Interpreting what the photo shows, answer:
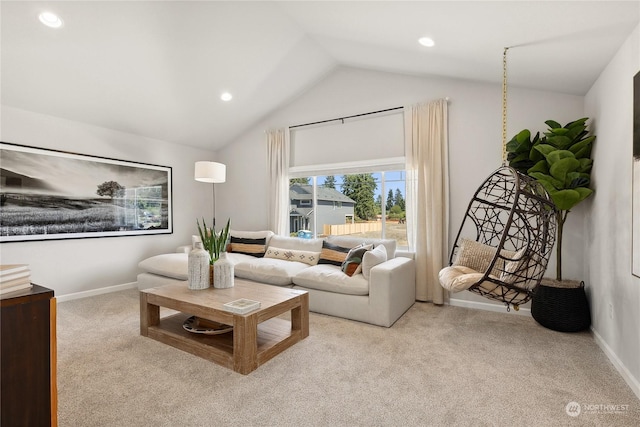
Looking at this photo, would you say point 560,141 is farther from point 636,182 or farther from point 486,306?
point 486,306

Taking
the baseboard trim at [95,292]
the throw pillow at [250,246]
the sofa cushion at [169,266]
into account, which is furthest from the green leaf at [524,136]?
the baseboard trim at [95,292]

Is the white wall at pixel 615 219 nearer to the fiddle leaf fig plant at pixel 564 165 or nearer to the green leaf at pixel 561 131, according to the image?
the fiddle leaf fig plant at pixel 564 165

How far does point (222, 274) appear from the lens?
113 inches

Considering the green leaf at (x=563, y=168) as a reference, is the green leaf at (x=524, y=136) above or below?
above

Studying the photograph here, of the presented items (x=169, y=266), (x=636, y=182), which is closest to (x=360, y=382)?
(x=636, y=182)

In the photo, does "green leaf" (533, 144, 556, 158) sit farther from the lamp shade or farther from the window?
the lamp shade

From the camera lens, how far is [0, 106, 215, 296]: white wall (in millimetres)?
3648

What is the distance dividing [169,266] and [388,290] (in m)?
2.81

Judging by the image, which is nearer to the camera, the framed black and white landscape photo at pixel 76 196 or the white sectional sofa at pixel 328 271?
the white sectional sofa at pixel 328 271

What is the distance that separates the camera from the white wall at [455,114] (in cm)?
334

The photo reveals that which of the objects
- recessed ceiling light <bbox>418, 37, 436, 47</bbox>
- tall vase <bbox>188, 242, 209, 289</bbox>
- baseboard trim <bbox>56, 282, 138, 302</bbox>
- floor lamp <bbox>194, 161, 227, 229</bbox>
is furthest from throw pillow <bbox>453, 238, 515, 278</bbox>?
baseboard trim <bbox>56, 282, 138, 302</bbox>

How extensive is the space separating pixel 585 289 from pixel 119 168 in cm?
577

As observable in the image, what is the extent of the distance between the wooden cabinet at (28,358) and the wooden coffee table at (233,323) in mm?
1122

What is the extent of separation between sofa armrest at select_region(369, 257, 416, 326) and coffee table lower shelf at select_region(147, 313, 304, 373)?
2.81ft
